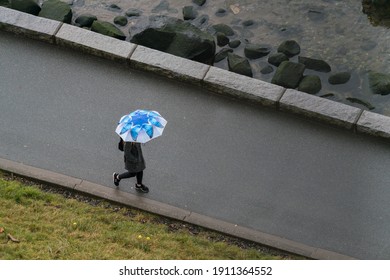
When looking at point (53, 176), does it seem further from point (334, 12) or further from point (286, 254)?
point (334, 12)

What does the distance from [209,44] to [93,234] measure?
15.7 ft

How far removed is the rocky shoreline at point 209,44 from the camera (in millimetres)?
13680

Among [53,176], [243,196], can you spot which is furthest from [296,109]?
[53,176]

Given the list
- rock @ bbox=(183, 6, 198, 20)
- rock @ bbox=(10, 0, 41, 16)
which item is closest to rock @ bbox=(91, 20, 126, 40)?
rock @ bbox=(10, 0, 41, 16)

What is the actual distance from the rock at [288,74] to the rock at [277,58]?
1.47 ft

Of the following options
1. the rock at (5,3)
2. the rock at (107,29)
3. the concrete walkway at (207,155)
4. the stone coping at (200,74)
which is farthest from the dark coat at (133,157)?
the rock at (5,3)

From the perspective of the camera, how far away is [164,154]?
1216cm

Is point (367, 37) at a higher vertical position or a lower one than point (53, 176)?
higher

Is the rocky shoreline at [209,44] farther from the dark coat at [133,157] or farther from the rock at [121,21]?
the dark coat at [133,157]

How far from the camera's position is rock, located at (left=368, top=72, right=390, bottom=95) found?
13.6 m

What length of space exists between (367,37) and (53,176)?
256 inches

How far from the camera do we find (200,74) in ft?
Result: 43.2

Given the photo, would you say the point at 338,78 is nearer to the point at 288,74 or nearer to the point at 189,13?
the point at 288,74

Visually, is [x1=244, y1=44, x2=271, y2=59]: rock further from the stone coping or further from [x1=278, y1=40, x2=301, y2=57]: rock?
the stone coping
